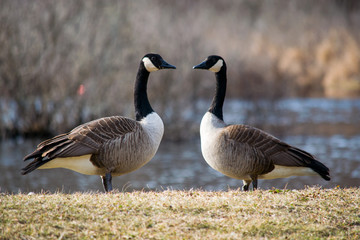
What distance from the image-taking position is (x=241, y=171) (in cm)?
761

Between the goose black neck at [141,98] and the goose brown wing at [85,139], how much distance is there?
64 centimetres

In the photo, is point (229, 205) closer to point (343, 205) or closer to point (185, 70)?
point (343, 205)

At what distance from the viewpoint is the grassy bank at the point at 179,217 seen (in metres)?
5.14

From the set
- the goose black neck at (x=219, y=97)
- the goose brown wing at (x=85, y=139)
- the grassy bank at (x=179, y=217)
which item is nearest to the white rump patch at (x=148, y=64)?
the goose black neck at (x=219, y=97)

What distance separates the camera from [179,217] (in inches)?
218

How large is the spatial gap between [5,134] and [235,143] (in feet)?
55.8

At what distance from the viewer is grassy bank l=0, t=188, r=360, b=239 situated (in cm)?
514

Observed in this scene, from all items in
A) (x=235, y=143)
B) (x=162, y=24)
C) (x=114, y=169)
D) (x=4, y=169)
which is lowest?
(x=4, y=169)

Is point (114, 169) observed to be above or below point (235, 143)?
below

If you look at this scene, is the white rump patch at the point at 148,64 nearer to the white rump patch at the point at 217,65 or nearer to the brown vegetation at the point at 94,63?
the white rump patch at the point at 217,65

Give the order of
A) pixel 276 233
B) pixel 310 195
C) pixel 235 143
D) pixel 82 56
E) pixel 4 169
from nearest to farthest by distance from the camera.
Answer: pixel 276 233 < pixel 310 195 < pixel 235 143 < pixel 4 169 < pixel 82 56

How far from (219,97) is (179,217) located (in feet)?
11.3

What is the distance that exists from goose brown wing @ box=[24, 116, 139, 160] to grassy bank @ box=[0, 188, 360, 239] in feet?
3.07

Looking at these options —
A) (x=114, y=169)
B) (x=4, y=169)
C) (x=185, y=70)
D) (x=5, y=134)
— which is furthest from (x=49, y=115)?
Answer: (x=114, y=169)
